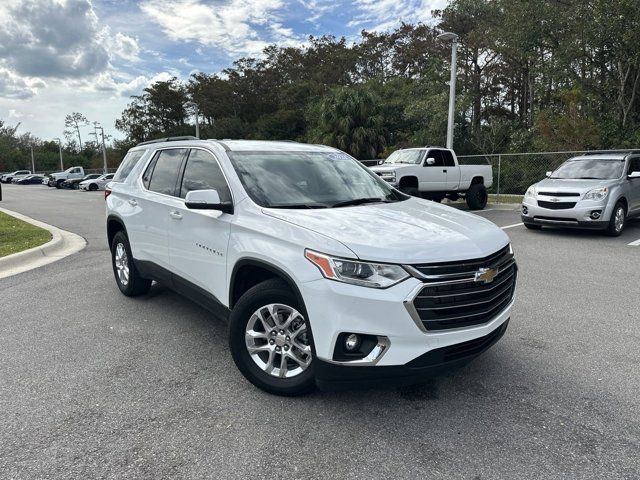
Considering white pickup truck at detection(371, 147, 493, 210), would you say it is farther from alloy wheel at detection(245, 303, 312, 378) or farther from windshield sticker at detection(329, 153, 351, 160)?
alloy wheel at detection(245, 303, 312, 378)

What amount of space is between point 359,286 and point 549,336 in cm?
254

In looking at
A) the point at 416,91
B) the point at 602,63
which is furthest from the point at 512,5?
the point at 416,91

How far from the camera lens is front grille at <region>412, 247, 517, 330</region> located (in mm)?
2736

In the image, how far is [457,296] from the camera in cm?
283

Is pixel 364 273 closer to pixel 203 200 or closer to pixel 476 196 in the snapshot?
pixel 203 200

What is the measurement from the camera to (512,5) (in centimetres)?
2112

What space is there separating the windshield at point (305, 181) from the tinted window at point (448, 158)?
10092 mm

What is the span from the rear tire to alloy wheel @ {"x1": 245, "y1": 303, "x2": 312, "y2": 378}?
248cm

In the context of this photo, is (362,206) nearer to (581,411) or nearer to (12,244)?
(581,411)

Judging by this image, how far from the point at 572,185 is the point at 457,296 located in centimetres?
814

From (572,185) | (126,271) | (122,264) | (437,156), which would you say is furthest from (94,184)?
(572,185)

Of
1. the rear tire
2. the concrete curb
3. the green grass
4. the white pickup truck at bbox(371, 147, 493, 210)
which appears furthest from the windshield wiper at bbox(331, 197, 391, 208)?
the white pickup truck at bbox(371, 147, 493, 210)

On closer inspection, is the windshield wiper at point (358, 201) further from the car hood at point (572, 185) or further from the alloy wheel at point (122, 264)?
the car hood at point (572, 185)

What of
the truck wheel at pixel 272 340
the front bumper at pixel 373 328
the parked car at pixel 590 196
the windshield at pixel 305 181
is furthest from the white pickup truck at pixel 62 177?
the front bumper at pixel 373 328
